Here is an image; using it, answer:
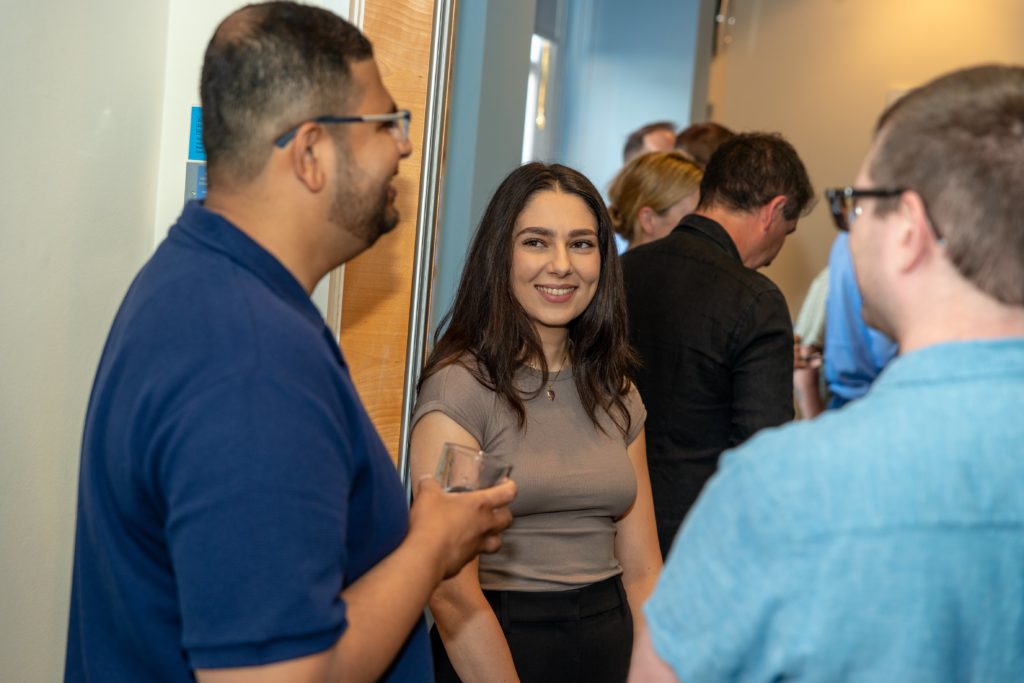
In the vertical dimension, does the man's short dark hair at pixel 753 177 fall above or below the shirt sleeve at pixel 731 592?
above

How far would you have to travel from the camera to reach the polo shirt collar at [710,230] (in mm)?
3025

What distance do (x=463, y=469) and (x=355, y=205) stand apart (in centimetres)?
42

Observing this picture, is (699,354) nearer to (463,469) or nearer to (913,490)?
(463,469)

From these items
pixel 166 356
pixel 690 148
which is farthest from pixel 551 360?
pixel 690 148

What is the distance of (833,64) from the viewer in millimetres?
6121

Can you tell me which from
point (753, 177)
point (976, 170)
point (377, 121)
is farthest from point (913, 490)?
point (753, 177)

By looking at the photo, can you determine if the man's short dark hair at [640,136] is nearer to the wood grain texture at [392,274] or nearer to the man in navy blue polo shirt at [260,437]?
the wood grain texture at [392,274]

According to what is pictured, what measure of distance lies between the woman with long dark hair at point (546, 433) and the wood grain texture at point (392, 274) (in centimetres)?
29

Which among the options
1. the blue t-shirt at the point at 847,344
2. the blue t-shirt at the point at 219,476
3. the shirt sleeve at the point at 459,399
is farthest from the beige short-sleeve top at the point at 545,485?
the blue t-shirt at the point at 847,344

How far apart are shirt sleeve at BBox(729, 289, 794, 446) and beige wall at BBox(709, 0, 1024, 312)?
11.1 ft

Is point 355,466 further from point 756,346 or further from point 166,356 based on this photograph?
point 756,346

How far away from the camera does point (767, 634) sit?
3.51ft

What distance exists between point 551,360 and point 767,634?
1.23 metres

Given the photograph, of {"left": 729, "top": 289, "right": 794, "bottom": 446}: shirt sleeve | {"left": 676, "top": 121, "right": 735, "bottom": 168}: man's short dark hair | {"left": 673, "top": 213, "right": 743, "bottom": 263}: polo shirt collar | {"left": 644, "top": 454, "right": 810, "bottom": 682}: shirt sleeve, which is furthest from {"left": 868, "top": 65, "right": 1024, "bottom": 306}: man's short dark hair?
{"left": 676, "top": 121, "right": 735, "bottom": 168}: man's short dark hair
